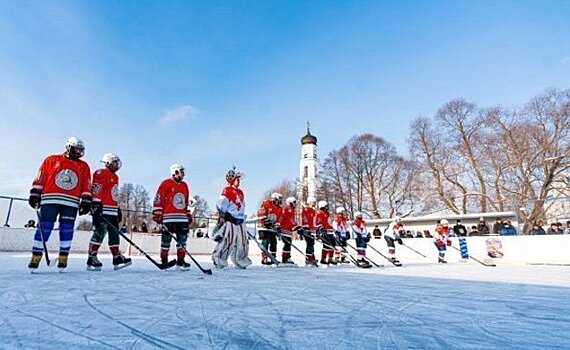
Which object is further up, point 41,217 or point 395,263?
point 41,217

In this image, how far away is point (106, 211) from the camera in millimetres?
5516

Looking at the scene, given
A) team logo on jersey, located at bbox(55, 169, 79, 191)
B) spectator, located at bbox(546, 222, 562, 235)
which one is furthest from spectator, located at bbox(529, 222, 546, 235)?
team logo on jersey, located at bbox(55, 169, 79, 191)

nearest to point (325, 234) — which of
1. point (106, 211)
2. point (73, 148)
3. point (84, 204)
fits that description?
point (106, 211)

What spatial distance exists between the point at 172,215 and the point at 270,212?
3.21m

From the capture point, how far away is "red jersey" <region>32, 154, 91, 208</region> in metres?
4.76

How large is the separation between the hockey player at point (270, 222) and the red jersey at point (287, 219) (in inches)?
10.0

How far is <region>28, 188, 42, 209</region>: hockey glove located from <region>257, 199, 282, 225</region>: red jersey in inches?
189

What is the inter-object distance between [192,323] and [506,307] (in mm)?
2248

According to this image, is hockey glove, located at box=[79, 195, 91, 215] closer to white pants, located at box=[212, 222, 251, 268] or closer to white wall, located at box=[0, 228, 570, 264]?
white pants, located at box=[212, 222, 251, 268]

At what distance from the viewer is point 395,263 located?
10148 millimetres

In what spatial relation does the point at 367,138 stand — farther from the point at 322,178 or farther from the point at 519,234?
the point at 519,234

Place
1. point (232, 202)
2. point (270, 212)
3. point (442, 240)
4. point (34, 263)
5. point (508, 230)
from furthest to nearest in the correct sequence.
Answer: point (508, 230)
point (442, 240)
point (270, 212)
point (232, 202)
point (34, 263)

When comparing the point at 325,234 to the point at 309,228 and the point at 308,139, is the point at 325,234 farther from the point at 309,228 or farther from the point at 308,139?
the point at 308,139

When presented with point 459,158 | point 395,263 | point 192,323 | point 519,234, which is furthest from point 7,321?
point 459,158
